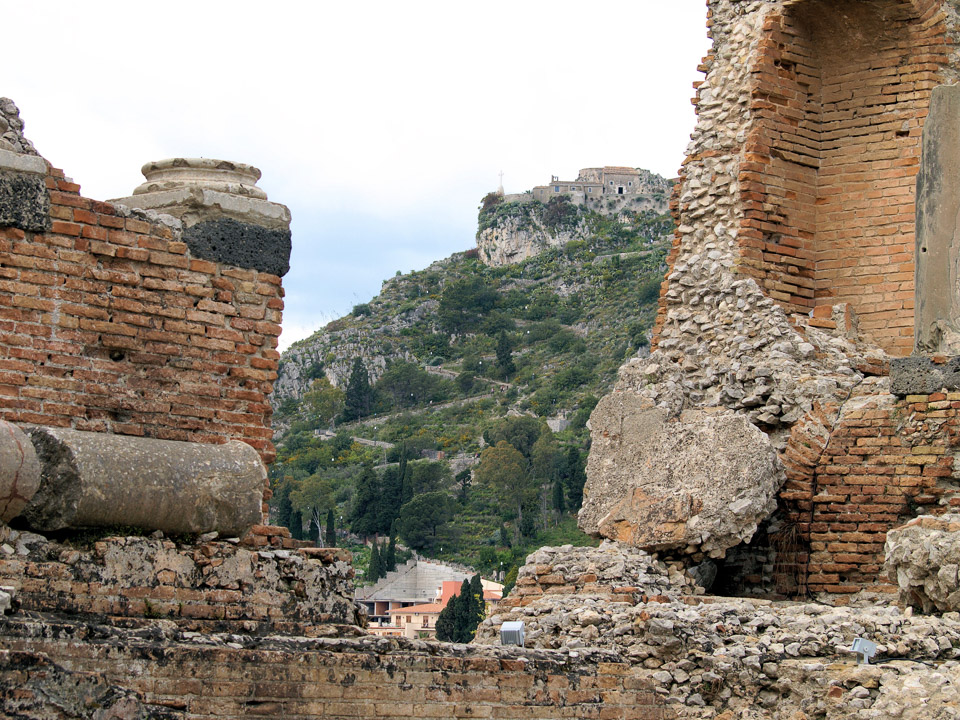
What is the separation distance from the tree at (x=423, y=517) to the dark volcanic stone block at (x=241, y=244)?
45.9m

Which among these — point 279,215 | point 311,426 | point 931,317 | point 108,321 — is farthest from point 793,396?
point 311,426

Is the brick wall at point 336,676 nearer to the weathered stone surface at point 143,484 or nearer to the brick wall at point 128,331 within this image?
the weathered stone surface at point 143,484

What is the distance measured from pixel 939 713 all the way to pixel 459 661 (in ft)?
9.00

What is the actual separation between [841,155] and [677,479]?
326cm

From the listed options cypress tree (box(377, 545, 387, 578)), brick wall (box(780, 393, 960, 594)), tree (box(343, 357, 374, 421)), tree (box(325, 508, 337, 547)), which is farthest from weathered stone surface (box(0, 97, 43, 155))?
tree (box(343, 357, 374, 421))

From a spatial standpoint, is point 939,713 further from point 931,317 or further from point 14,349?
point 14,349

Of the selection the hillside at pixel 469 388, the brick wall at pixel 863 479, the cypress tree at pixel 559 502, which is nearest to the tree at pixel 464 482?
the hillside at pixel 469 388

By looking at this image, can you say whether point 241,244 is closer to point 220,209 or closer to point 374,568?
point 220,209

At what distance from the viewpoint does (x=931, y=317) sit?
11.3 m

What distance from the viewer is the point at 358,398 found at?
265ft

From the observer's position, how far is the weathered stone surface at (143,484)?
21.6 feet

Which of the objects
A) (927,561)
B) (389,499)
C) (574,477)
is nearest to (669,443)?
(927,561)

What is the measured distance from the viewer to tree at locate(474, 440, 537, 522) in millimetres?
58656

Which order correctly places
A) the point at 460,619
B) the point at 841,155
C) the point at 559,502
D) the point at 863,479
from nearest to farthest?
the point at 863,479 < the point at 841,155 < the point at 460,619 < the point at 559,502
